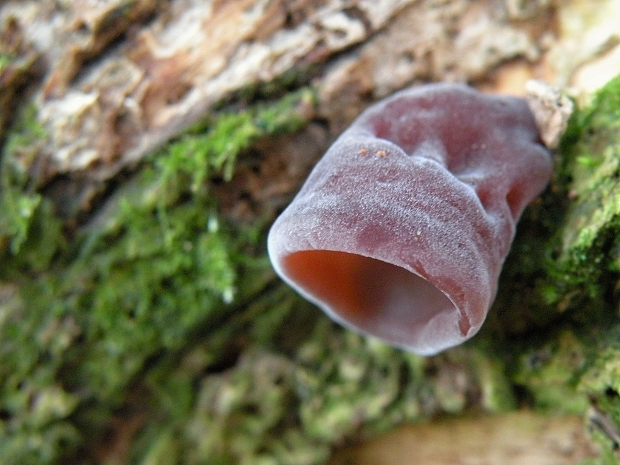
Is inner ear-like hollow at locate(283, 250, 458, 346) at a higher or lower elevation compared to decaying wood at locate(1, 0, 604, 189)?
lower

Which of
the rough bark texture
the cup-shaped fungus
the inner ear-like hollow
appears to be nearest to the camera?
the cup-shaped fungus

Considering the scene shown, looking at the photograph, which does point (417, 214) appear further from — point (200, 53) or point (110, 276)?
point (110, 276)

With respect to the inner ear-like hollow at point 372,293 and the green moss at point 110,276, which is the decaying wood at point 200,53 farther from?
the inner ear-like hollow at point 372,293

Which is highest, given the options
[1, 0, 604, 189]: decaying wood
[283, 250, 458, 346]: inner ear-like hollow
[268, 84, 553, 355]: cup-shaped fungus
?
[1, 0, 604, 189]: decaying wood

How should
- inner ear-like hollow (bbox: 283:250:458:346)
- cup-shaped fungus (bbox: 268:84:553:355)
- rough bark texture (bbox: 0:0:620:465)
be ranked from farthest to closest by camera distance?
rough bark texture (bbox: 0:0:620:465) < inner ear-like hollow (bbox: 283:250:458:346) < cup-shaped fungus (bbox: 268:84:553:355)

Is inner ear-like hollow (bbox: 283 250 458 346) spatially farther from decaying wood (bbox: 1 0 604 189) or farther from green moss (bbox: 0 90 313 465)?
decaying wood (bbox: 1 0 604 189)

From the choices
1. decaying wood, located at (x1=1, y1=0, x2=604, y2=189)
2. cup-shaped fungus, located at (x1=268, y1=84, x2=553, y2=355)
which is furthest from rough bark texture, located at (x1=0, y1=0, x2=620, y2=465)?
cup-shaped fungus, located at (x1=268, y1=84, x2=553, y2=355)

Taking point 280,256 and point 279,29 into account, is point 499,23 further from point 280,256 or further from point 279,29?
point 280,256

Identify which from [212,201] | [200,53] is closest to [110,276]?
[212,201]
